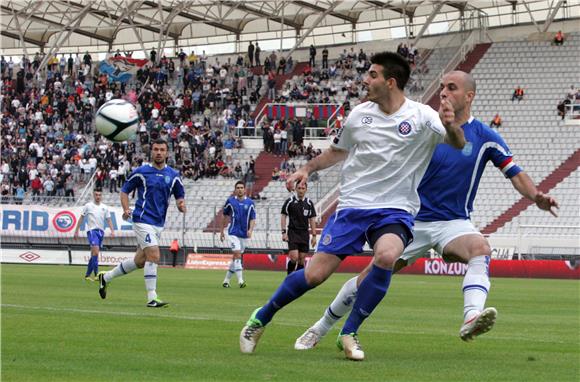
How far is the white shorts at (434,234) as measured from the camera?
420 inches

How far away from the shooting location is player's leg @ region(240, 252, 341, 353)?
31.6 ft

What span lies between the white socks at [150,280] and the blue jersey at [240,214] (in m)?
9.54

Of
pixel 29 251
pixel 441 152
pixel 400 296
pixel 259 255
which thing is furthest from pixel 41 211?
pixel 441 152

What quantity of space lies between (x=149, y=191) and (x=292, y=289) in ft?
28.9

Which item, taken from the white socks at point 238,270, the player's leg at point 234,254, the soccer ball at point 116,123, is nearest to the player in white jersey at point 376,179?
the soccer ball at point 116,123

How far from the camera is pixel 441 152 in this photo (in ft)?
35.3

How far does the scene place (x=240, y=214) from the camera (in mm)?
27625

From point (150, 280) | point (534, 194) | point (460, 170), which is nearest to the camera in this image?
point (534, 194)

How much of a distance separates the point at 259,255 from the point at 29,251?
9.00 metres

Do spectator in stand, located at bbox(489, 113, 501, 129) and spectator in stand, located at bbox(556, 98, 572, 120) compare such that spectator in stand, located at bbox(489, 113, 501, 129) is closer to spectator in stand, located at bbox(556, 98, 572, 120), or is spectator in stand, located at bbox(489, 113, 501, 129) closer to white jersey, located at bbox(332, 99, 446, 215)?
spectator in stand, located at bbox(556, 98, 572, 120)

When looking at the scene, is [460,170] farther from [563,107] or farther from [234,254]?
[563,107]

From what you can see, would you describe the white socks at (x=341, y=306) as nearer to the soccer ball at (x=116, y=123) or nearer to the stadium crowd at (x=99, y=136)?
the soccer ball at (x=116, y=123)

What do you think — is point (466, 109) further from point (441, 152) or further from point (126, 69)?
point (126, 69)

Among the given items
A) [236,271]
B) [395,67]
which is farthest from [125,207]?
[395,67]
